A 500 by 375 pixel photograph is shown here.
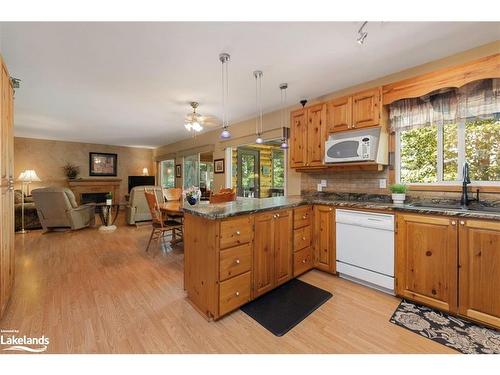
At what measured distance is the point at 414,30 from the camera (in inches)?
71.6

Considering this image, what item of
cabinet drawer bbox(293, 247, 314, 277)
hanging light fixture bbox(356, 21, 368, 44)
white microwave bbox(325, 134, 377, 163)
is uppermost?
hanging light fixture bbox(356, 21, 368, 44)

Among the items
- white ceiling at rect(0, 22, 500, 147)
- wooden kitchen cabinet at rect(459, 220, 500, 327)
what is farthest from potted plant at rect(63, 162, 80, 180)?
wooden kitchen cabinet at rect(459, 220, 500, 327)

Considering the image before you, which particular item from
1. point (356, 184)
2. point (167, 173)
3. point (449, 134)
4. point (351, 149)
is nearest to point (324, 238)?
point (356, 184)

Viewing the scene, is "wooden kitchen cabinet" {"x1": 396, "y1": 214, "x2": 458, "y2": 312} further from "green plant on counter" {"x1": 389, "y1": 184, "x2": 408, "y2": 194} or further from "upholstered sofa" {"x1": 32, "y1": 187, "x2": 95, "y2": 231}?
"upholstered sofa" {"x1": 32, "y1": 187, "x2": 95, "y2": 231}

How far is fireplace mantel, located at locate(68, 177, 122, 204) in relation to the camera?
722 centimetres

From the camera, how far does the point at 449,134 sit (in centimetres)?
237

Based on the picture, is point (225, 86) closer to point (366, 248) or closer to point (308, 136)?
point (308, 136)

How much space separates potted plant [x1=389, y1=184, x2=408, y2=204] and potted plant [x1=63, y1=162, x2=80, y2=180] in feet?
28.9

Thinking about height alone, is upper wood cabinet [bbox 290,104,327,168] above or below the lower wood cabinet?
above

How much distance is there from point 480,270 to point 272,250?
1.67m

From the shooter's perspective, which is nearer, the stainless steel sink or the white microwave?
the stainless steel sink
